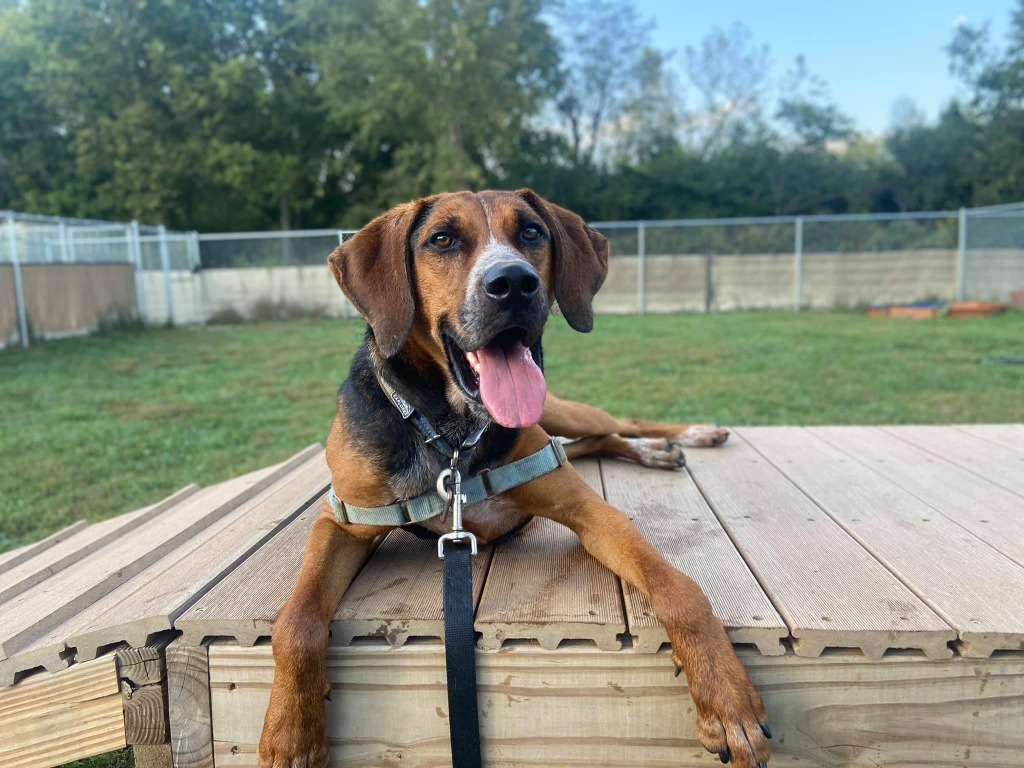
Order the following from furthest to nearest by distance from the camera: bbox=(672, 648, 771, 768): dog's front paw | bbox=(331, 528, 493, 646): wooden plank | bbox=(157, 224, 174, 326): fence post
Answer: bbox=(157, 224, 174, 326): fence post → bbox=(331, 528, 493, 646): wooden plank → bbox=(672, 648, 771, 768): dog's front paw

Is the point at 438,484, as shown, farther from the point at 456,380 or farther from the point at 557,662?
the point at 557,662

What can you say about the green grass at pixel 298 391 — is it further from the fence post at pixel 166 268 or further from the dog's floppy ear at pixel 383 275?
the fence post at pixel 166 268

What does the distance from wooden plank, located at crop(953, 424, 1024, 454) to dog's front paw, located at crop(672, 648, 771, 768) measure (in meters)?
3.03

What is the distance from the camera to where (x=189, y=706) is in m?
2.07

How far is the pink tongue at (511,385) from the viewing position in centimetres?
232

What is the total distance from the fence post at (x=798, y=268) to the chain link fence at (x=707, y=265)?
0.09ft

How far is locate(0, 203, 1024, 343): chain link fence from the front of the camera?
62.8 ft

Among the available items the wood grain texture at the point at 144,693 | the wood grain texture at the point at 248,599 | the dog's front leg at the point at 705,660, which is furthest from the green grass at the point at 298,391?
the dog's front leg at the point at 705,660

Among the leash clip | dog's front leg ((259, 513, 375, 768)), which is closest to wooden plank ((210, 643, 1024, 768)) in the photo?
dog's front leg ((259, 513, 375, 768))

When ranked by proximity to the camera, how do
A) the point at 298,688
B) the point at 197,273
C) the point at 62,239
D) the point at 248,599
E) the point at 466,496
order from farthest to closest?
the point at 197,273 → the point at 62,239 → the point at 466,496 → the point at 248,599 → the point at 298,688

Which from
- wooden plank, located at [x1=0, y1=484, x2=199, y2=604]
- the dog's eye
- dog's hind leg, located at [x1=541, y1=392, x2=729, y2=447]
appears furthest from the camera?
dog's hind leg, located at [x1=541, y1=392, x2=729, y2=447]

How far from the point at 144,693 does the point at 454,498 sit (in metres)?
1.04

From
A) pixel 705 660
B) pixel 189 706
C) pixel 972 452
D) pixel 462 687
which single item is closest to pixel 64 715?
pixel 189 706

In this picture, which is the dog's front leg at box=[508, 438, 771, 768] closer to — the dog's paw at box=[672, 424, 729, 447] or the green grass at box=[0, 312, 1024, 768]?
the green grass at box=[0, 312, 1024, 768]
